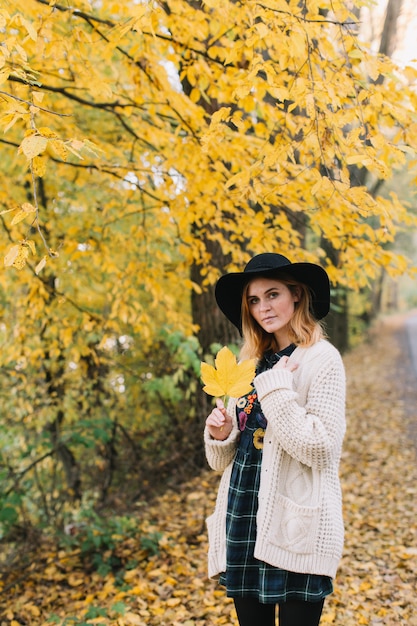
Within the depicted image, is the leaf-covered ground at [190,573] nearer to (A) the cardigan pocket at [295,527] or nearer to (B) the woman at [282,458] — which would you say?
(B) the woman at [282,458]

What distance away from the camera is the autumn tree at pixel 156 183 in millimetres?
2504

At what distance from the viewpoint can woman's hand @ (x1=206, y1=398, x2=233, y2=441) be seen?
6.53ft

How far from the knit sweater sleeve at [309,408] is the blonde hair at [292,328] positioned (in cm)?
14

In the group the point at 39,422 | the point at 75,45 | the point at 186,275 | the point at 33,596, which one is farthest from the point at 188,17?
the point at 33,596

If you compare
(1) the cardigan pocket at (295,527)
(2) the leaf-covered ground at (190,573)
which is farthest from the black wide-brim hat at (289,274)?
(2) the leaf-covered ground at (190,573)

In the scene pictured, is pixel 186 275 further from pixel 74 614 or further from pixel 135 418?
pixel 74 614

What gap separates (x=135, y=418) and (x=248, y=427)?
461cm

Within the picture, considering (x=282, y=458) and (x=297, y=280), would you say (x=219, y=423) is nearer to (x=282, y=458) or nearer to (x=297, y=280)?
(x=282, y=458)

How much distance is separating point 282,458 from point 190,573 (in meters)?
2.71

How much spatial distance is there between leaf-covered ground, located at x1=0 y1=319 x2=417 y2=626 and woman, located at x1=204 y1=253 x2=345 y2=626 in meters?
1.71

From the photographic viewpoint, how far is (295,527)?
185 cm

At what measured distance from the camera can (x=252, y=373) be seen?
70.2 inches

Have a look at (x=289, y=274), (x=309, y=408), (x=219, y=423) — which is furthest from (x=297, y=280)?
(x=219, y=423)

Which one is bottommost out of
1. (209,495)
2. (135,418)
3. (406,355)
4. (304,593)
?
(406,355)
